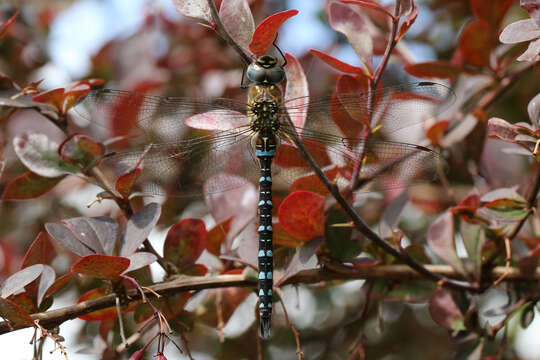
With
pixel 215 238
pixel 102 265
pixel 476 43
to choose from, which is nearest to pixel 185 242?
pixel 215 238

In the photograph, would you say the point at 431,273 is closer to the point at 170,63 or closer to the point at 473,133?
the point at 473,133

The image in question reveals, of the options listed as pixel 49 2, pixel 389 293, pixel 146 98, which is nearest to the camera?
pixel 389 293

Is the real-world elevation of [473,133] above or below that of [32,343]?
above

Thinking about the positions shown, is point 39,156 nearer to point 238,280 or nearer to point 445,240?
point 238,280

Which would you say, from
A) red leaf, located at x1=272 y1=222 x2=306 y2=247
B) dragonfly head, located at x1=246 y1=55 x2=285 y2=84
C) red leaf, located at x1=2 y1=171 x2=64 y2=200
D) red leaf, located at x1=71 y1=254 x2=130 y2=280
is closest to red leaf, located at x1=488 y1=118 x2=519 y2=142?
red leaf, located at x1=272 y1=222 x2=306 y2=247

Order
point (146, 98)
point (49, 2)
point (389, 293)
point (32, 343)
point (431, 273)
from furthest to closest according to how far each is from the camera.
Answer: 1. point (49, 2)
2. point (146, 98)
3. point (389, 293)
4. point (431, 273)
5. point (32, 343)

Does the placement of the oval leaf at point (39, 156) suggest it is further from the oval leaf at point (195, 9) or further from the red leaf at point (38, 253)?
the oval leaf at point (195, 9)

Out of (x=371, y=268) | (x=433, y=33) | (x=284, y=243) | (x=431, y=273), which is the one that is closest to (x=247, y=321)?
(x=284, y=243)
